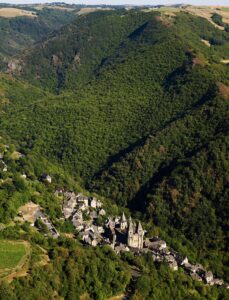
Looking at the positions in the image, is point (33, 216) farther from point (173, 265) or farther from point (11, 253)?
point (173, 265)

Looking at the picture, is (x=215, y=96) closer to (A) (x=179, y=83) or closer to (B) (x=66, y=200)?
(A) (x=179, y=83)

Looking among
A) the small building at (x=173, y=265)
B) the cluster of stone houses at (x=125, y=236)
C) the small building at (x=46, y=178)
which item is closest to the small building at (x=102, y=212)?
the cluster of stone houses at (x=125, y=236)

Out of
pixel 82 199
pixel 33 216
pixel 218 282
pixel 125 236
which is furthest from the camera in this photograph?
pixel 82 199

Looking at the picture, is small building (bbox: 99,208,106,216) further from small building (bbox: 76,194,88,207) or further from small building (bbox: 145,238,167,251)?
small building (bbox: 145,238,167,251)

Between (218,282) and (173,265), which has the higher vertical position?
(173,265)

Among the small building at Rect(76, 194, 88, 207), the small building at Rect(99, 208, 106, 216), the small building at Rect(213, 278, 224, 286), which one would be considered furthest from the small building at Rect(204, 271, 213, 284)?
the small building at Rect(76, 194, 88, 207)

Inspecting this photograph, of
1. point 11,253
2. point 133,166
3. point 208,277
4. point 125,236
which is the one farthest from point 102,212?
point 11,253

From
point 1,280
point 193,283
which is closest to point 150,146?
point 193,283

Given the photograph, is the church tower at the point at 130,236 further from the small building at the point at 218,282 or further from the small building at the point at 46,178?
the small building at the point at 46,178
